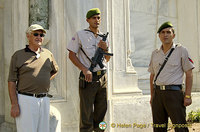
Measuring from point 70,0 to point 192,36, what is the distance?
13.4ft

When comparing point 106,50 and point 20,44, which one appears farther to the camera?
point 20,44

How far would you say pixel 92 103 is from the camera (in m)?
3.37

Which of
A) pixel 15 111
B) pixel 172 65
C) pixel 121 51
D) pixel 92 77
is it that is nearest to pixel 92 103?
pixel 92 77

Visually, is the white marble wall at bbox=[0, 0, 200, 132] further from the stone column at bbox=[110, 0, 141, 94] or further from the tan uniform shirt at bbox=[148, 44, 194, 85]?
the tan uniform shirt at bbox=[148, 44, 194, 85]

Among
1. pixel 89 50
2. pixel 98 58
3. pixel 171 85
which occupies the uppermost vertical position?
pixel 89 50

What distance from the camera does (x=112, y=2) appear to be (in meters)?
5.06

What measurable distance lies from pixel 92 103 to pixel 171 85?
3.62ft

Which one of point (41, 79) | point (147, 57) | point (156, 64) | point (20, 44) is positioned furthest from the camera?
point (147, 57)

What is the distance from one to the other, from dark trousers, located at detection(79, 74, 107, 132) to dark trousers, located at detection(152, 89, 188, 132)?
0.76 metres

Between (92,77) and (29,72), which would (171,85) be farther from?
(29,72)

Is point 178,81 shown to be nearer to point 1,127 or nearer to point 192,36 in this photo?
point 1,127

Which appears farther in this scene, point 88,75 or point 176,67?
point 176,67

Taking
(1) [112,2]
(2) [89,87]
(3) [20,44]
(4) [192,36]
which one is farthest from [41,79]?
(4) [192,36]

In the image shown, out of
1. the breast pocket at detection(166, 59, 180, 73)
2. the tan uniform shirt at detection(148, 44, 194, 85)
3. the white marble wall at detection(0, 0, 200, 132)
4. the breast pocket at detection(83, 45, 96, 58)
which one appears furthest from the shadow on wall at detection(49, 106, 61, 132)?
the breast pocket at detection(166, 59, 180, 73)
